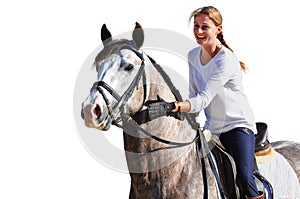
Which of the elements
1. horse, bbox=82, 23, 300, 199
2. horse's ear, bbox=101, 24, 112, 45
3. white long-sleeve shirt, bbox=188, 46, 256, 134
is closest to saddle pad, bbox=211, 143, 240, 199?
horse, bbox=82, 23, 300, 199

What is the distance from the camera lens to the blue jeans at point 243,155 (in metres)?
6.09

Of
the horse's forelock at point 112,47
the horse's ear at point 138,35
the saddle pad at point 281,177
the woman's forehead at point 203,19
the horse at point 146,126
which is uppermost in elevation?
the woman's forehead at point 203,19

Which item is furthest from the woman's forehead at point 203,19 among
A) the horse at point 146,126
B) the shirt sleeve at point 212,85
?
the horse at point 146,126

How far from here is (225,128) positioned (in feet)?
20.2

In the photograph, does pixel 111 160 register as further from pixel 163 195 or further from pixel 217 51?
pixel 217 51

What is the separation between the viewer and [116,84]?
556 centimetres

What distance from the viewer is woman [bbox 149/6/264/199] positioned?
6.05m

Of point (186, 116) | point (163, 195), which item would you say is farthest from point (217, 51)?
point (163, 195)

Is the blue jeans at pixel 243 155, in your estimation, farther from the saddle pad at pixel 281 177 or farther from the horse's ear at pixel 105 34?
the horse's ear at pixel 105 34

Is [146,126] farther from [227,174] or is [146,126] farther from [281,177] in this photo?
[281,177]

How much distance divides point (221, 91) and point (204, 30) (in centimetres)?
62

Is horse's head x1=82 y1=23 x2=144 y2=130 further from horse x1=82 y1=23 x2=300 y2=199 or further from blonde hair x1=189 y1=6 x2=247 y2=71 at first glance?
blonde hair x1=189 y1=6 x2=247 y2=71

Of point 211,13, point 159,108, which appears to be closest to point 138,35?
point 159,108

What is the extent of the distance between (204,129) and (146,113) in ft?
2.55
